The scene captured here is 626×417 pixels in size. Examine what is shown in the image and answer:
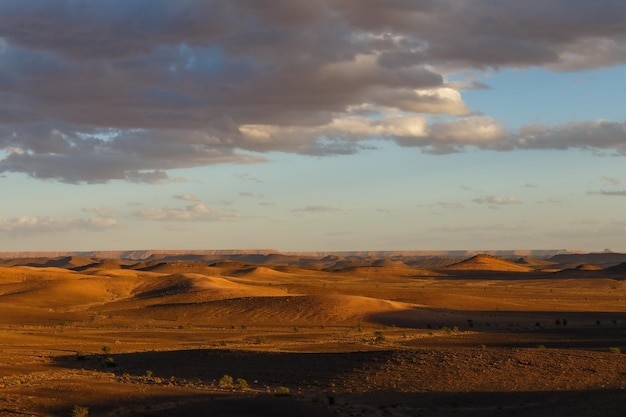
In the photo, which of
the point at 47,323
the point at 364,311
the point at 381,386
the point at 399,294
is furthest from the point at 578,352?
the point at 399,294

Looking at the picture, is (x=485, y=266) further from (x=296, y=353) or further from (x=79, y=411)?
(x=79, y=411)

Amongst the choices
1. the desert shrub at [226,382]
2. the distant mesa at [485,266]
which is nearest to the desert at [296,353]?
the desert shrub at [226,382]

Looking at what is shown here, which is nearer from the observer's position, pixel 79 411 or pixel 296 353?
pixel 79 411

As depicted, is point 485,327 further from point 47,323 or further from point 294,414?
point 294,414

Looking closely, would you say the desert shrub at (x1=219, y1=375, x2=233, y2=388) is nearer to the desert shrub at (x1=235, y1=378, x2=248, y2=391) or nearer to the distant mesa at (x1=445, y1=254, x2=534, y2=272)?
the desert shrub at (x1=235, y1=378, x2=248, y2=391)

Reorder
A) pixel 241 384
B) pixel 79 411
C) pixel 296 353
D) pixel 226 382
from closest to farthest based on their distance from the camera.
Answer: pixel 79 411 < pixel 241 384 < pixel 226 382 < pixel 296 353

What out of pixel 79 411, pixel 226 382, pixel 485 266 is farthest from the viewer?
pixel 485 266

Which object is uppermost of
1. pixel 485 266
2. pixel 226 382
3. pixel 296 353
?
pixel 485 266

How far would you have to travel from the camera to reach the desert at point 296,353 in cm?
2353

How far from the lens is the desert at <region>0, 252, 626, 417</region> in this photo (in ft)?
Answer: 77.2

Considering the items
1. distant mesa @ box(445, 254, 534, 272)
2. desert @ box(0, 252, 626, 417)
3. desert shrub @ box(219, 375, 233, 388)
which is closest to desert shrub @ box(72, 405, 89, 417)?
desert @ box(0, 252, 626, 417)

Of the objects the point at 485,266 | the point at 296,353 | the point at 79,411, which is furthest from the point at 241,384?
the point at 485,266

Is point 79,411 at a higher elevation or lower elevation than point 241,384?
higher

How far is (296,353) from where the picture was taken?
115ft
